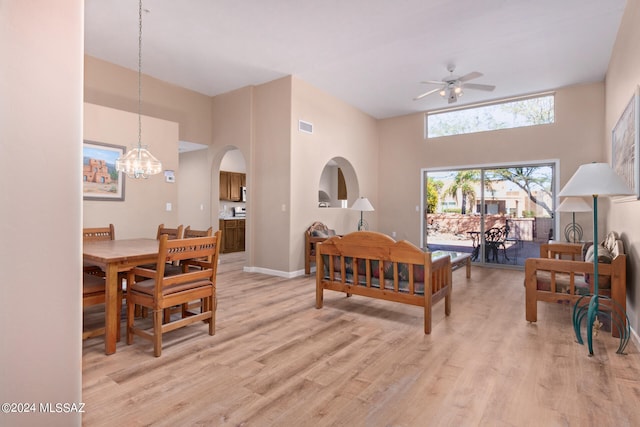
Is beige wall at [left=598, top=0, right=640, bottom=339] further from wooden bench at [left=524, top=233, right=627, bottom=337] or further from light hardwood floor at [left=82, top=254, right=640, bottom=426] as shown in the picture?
light hardwood floor at [left=82, top=254, right=640, bottom=426]

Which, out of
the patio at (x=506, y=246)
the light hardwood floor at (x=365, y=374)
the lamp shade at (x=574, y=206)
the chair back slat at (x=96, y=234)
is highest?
the lamp shade at (x=574, y=206)

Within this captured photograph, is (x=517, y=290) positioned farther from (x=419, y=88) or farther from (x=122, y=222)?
(x=122, y=222)

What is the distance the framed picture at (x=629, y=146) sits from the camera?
2768mm

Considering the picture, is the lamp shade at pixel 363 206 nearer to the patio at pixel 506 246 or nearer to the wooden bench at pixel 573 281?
the patio at pixel 506 246

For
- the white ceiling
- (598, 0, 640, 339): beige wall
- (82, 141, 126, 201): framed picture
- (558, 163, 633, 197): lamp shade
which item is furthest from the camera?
(82, 141, 126, 201): framed picture

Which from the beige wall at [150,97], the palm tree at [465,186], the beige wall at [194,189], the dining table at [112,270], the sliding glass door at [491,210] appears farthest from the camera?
the beige wall at [194,189]

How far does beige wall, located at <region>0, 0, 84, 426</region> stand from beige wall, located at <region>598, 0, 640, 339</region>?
3.98 meters

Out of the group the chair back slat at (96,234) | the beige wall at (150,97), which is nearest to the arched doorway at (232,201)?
the beige wall at (150,97)

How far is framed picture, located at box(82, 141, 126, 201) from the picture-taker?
4.40 metres

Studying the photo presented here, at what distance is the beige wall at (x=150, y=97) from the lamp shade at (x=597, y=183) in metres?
5.81

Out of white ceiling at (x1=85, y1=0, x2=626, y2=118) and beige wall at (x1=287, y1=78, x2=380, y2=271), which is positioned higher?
white ceiling at (x1=85, y1=0, x2=626, y2=118)

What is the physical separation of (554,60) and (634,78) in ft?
6.65

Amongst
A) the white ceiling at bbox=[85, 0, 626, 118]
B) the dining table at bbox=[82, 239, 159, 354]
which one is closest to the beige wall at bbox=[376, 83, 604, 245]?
the white ceiling at bbox=[85, 0, 626, 118]

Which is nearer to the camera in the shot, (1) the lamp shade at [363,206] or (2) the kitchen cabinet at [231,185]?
(1) the lamp shade at [363,206]
